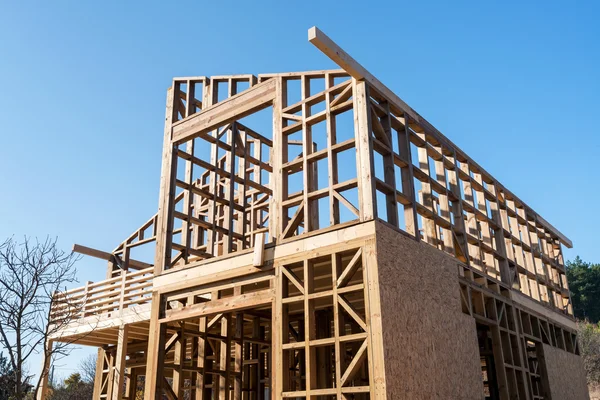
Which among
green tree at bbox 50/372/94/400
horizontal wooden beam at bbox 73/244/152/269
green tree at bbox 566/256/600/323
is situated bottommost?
green tree at bbox 50/372/94/400

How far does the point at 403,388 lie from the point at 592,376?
4050cm

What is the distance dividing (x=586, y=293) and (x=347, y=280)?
58.0 m

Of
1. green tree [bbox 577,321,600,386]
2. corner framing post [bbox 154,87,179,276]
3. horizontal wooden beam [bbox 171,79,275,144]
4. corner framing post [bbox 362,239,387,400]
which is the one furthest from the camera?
green tree [bbox 577,321,600,386]

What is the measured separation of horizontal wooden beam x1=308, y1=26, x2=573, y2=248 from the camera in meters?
11.8

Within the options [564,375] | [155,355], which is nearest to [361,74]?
[155,355]

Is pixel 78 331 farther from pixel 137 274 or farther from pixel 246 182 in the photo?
pixel 246 182

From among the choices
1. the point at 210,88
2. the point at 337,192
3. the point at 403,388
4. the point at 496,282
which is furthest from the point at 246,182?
the point at 403,388

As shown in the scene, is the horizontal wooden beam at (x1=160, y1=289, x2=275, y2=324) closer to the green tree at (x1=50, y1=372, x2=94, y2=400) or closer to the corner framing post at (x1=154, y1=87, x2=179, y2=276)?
the corner framing post at (x1=154, y1=87, x2=179, y2=276)

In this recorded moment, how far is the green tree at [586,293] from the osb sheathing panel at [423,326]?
5303cm

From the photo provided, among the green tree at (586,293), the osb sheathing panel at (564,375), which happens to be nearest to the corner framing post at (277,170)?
the osb sheathing panel at (564,375)

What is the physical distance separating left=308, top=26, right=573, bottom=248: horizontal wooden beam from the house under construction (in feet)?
0.15

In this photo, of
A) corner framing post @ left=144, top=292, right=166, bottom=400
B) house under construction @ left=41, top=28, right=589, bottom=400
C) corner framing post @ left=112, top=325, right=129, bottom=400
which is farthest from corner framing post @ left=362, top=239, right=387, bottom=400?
corner framing post @ left=112, top=325, right=129, bottom=400

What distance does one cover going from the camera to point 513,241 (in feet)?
62.6

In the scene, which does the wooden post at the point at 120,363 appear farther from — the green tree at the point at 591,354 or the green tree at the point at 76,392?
the green tree at the point at 591,354
